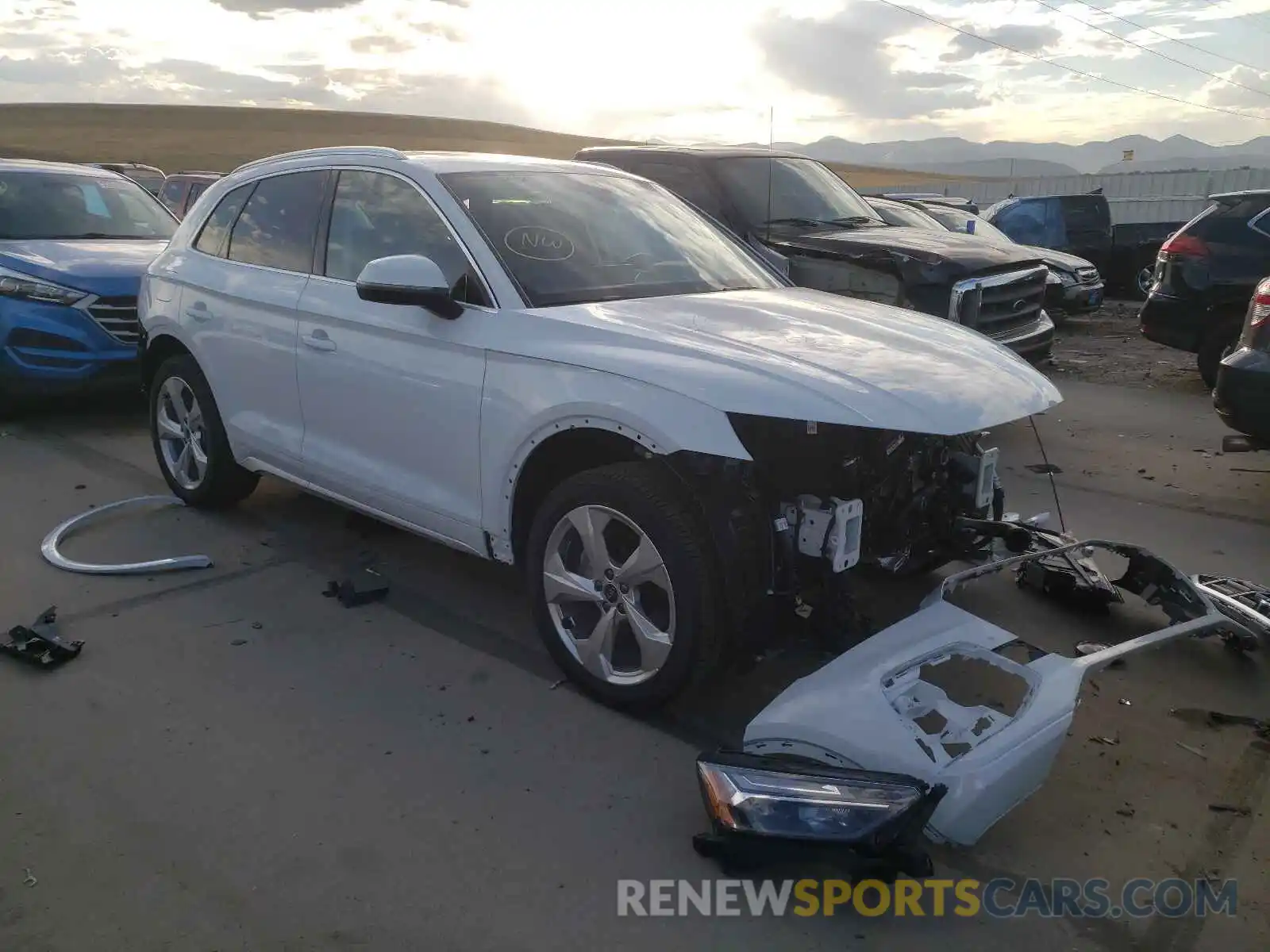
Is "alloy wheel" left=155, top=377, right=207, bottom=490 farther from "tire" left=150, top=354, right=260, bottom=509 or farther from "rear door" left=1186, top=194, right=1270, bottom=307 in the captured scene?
"rear door" left=1186, top=194, right=1270, bottom=307

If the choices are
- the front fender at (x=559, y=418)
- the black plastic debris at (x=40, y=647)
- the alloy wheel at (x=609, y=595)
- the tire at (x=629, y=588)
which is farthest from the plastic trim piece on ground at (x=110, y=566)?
the alloy wheel at (x=609, y=595)

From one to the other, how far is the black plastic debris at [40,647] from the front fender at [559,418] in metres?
1.69

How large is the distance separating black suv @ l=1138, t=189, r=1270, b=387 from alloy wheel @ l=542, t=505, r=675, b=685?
7.60 metres

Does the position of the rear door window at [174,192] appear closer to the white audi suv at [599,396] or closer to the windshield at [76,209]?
the windshield at [76,209]

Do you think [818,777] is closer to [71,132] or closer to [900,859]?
[900,859]

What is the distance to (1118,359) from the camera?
1170 centimetres

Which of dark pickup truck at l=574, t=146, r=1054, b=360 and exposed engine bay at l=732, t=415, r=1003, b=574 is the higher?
dark pickup truck at l=574, t=146, r=1054, b=360

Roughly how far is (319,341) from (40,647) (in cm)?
162

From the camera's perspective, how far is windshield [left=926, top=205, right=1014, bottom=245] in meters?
13.7

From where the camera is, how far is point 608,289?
398cm

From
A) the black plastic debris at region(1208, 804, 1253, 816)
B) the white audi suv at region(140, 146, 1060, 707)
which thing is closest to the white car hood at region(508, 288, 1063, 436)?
the white audi suv at region(140, 146, 1060, 707)

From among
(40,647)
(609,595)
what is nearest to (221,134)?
(40,647)

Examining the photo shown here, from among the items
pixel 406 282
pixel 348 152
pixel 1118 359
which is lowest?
pixel 1118 359

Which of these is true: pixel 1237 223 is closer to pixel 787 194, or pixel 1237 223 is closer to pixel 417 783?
pixel 787 194
